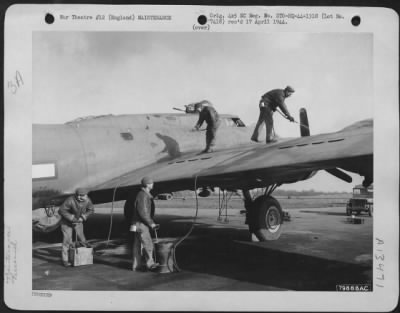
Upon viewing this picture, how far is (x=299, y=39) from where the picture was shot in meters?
7.56

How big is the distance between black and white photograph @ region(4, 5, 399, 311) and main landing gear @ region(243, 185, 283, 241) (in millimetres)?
844

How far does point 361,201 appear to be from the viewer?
763 centimetres

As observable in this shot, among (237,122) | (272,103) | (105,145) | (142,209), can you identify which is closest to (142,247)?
(142,209)

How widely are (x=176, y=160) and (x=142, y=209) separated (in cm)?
155

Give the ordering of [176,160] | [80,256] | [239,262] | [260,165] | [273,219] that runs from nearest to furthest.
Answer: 1. [260,165]
2. [80,256]
3. [239,262]
4. [176,160]
5. [273,219]

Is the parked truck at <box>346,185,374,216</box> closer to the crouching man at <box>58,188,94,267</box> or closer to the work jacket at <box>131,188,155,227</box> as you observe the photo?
the work jacket at <box>131,188,155,227</box>

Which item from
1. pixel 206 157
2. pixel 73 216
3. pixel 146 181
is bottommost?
pixel 73 216

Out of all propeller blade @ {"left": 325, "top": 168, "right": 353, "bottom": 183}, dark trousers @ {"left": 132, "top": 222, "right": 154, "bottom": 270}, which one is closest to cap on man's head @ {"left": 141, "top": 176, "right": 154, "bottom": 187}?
dark trousers @ {"left": 132, "top": 222, "right": 154, "bottom": 270}

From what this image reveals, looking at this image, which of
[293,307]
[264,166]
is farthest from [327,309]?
[264,166]

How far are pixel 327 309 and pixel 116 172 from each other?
4.65m

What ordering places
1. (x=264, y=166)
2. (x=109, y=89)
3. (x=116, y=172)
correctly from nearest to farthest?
(x=264, y=166)
(x=109, y=89)
(x=116, y=172)

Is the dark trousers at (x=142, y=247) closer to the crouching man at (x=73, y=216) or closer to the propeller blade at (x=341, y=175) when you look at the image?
the crouching man at (x=73, y=216)

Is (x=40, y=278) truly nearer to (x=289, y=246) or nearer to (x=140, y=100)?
(x=140, y=100)

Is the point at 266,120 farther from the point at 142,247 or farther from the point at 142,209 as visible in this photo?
the point at 142,247
